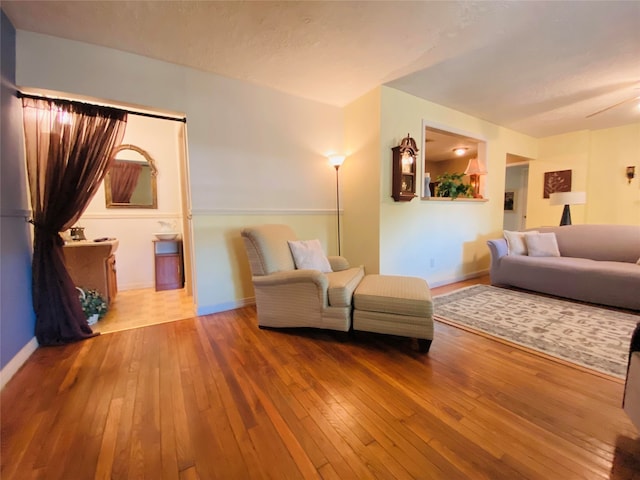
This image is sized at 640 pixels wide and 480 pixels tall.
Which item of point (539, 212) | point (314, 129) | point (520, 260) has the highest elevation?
point (314, 129)

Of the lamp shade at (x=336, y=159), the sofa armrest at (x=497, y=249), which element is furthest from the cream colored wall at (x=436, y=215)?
the lamp shade at (x=336, y=159)

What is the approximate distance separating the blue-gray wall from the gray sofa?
16.2 feet

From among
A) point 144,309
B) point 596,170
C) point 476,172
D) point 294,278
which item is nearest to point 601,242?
point 476,172

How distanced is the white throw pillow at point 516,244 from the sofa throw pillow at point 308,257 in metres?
2.78

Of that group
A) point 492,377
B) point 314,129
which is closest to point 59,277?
point 314,129

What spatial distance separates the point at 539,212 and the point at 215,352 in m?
6.22

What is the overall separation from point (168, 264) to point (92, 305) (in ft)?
4.21

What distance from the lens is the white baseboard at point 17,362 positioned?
1643mm

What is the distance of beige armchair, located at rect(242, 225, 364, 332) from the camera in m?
2.18

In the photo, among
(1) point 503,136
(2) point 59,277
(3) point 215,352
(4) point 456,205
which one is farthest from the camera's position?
(1) point 503,136

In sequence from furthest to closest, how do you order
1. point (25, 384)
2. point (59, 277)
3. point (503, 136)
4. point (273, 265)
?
point (503, 136) < point (273, 265) < point (59, 277) < point (25, 384)

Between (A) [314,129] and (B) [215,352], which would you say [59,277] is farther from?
(A) [314,129]

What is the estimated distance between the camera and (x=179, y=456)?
44.9 inches

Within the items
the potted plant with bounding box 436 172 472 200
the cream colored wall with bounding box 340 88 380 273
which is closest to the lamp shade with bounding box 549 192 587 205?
the potted plant with bounding box 436 172 472 200
